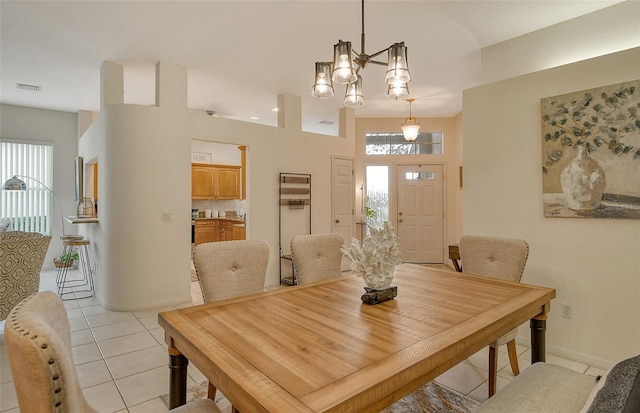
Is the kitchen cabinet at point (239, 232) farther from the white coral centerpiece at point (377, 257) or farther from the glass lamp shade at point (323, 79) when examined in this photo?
the white coral centerpiece at point (377, 257)

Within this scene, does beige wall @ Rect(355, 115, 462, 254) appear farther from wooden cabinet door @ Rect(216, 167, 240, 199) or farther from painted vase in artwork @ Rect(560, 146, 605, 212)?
painted vase in artwork @ Rect(560, 146, 605, 212)

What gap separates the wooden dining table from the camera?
0.96 m

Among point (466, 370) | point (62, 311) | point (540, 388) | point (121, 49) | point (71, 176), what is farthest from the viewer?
point (71, 176)

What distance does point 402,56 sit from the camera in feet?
6.70

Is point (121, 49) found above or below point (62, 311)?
above

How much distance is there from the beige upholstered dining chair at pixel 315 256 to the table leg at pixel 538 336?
52.5 inches

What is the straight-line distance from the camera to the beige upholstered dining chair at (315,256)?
2.52 metres

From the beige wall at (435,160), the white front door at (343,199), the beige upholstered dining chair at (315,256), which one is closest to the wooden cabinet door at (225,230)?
the white front door at (343,199)

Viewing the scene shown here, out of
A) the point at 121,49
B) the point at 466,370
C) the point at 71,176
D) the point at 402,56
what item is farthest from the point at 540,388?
the point at 71,176

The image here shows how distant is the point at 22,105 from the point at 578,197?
26.9 ft

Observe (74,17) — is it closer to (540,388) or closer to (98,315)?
(98,315)

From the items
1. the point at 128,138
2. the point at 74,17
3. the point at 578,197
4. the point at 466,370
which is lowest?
the point at 466,370

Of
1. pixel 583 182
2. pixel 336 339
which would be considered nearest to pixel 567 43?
pixel 583 182

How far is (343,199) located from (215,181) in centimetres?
346
